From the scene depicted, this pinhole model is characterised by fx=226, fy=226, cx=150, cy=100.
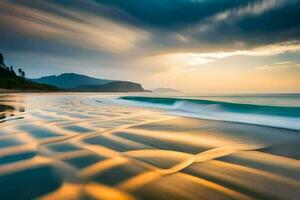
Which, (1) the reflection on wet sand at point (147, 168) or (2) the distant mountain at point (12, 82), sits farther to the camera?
(2) the distant mountain at point (12, 82)

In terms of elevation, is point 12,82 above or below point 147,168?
above

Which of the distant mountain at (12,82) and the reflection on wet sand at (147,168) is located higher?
the distant mountain at (12,82)

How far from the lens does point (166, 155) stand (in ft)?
13.3

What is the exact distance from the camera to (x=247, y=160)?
3764mm

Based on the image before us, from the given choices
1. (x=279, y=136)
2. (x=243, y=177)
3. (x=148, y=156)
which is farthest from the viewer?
(x=279, y=136)

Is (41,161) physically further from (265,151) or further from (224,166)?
(265,151)

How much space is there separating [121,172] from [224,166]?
5.12 ft

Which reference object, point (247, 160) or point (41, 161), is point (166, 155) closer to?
point (247, 160)

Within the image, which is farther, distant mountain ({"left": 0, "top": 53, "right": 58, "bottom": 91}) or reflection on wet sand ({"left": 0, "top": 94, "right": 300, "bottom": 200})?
distant mountain ({"left": 0, "top": 53, "right": 58, "bottom": 91})

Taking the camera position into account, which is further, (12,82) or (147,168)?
(12,82)

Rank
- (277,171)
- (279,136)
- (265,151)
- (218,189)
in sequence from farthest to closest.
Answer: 1. (279,136)
2. (265,151)
3. (277,171)
4. (218,189)

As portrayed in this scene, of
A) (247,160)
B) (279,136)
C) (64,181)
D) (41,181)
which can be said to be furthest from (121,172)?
(279,136)

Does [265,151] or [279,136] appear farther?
[279,136]

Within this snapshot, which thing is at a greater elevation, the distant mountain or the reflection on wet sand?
the distant mountain
